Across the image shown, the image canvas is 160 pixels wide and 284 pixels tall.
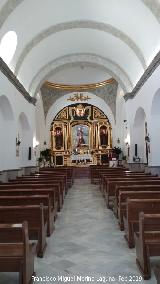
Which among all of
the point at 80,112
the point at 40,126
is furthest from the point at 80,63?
the point at 80,112

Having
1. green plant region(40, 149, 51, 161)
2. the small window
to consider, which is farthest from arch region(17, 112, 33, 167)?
green plant region(40, 149, 51, 161)

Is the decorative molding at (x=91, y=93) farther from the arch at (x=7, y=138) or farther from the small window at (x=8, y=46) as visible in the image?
the small window at (x=8, y=46)

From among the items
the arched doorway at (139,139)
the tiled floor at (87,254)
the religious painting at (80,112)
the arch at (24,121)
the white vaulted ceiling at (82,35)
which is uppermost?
the white vaulted ceiling at (82,35)

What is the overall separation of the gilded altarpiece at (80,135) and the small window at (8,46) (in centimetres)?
1363

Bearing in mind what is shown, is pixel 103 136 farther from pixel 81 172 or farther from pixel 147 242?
pixel 147 242

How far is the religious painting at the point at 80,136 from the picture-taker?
25.3m

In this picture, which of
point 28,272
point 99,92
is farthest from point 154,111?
point 99,92

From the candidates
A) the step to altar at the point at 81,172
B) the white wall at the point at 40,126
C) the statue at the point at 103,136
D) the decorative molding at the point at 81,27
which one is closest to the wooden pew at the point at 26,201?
the decorative molding at the point at 81,27

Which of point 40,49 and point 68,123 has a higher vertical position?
point 40,49

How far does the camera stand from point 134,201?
4578 mm

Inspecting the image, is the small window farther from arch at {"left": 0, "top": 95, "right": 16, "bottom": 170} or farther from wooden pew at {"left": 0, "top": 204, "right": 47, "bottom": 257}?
wooden pew at {"left": 0, "top": 204, "right": 47, "bottom": 257}

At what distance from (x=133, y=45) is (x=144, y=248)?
10072mm

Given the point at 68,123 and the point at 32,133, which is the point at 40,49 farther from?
the point at 68,123

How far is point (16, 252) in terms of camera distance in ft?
9.89
